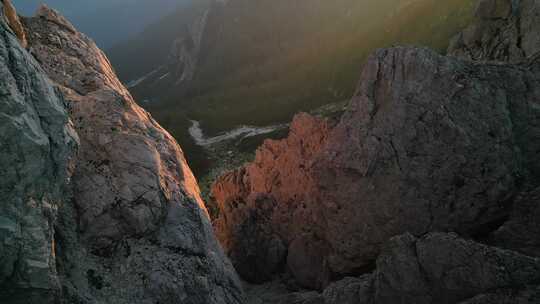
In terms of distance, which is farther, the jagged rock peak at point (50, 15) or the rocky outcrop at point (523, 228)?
the jagged rock peak at point (50, 15)

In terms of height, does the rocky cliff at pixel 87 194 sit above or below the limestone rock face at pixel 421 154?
above

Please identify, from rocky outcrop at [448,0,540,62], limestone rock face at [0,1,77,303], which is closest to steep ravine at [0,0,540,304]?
limestone rock face at [0,1,77,303]

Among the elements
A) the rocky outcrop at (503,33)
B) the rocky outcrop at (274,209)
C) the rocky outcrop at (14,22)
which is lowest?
the rocky outcrop at (274,209)

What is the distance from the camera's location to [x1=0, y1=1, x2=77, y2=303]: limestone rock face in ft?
43.8

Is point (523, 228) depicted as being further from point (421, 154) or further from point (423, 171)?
point (421, 154)

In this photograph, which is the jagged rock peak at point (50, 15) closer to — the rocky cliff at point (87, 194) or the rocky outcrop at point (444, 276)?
the rocky cliff at point (87, 194)

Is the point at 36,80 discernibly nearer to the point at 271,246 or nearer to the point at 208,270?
the point at 208,270

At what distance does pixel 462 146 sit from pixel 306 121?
56.0ft

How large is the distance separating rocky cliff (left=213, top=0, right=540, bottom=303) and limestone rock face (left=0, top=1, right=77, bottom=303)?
568 inches

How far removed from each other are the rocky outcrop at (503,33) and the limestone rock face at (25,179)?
117ft

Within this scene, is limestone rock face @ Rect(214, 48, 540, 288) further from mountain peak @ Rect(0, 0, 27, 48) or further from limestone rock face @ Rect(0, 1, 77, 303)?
mountain peak @ Rect(0, 0, 27, 48)

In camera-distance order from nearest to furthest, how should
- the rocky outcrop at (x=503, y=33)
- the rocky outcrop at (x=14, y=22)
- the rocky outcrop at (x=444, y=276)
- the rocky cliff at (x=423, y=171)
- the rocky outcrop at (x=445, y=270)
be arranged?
the rocky outcrop at (x=444, y=276), the rocky outcrop at (x=445, y=270), the rocky cliff at (x=423, y=171), the rocky outcrop at (x=14, y=22), the rocky outcrop at (x=503, y=33)

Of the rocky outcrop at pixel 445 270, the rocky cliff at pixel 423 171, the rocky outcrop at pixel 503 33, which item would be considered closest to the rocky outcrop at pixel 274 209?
the rocky cliff at pixel 423 171

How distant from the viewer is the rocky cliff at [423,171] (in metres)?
19.5
